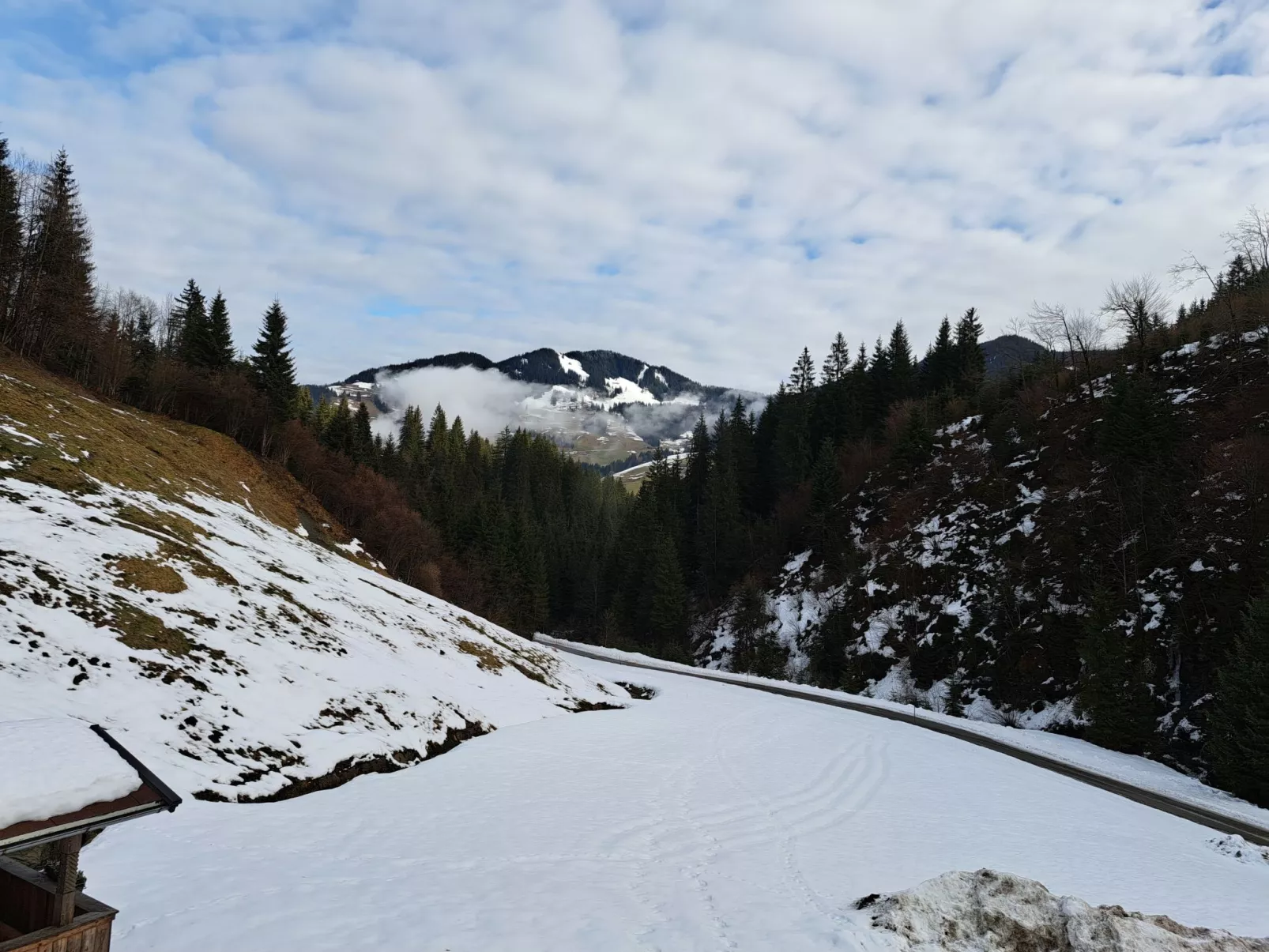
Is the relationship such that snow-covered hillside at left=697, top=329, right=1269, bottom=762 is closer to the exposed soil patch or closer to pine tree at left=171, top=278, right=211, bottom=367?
the exposed soil patch

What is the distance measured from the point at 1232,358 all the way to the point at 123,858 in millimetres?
67622

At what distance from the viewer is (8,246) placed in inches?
1603

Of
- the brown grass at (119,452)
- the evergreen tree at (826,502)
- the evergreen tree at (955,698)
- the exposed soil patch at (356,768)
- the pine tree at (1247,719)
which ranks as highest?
the evergreen tree at (826,502)

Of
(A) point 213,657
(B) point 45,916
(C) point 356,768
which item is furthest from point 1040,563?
(B) point 45,916

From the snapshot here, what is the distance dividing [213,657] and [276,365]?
53.1 meters

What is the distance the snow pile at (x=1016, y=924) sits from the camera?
23.9ft

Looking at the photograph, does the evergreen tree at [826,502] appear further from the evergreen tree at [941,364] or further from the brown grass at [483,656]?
the brown grass at [483,656]

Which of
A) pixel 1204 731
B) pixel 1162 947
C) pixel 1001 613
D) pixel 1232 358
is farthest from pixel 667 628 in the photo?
pixel 1162 947

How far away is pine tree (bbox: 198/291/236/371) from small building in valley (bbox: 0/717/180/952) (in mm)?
61716

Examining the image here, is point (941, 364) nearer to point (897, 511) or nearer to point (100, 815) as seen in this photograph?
point (897, 511)

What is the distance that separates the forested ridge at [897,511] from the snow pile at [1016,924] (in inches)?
878

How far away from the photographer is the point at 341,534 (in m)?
51.0

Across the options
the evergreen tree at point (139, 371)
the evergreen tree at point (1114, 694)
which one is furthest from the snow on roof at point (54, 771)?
the evergreen tree at point (139, 371)

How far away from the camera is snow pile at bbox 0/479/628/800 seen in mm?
12727
